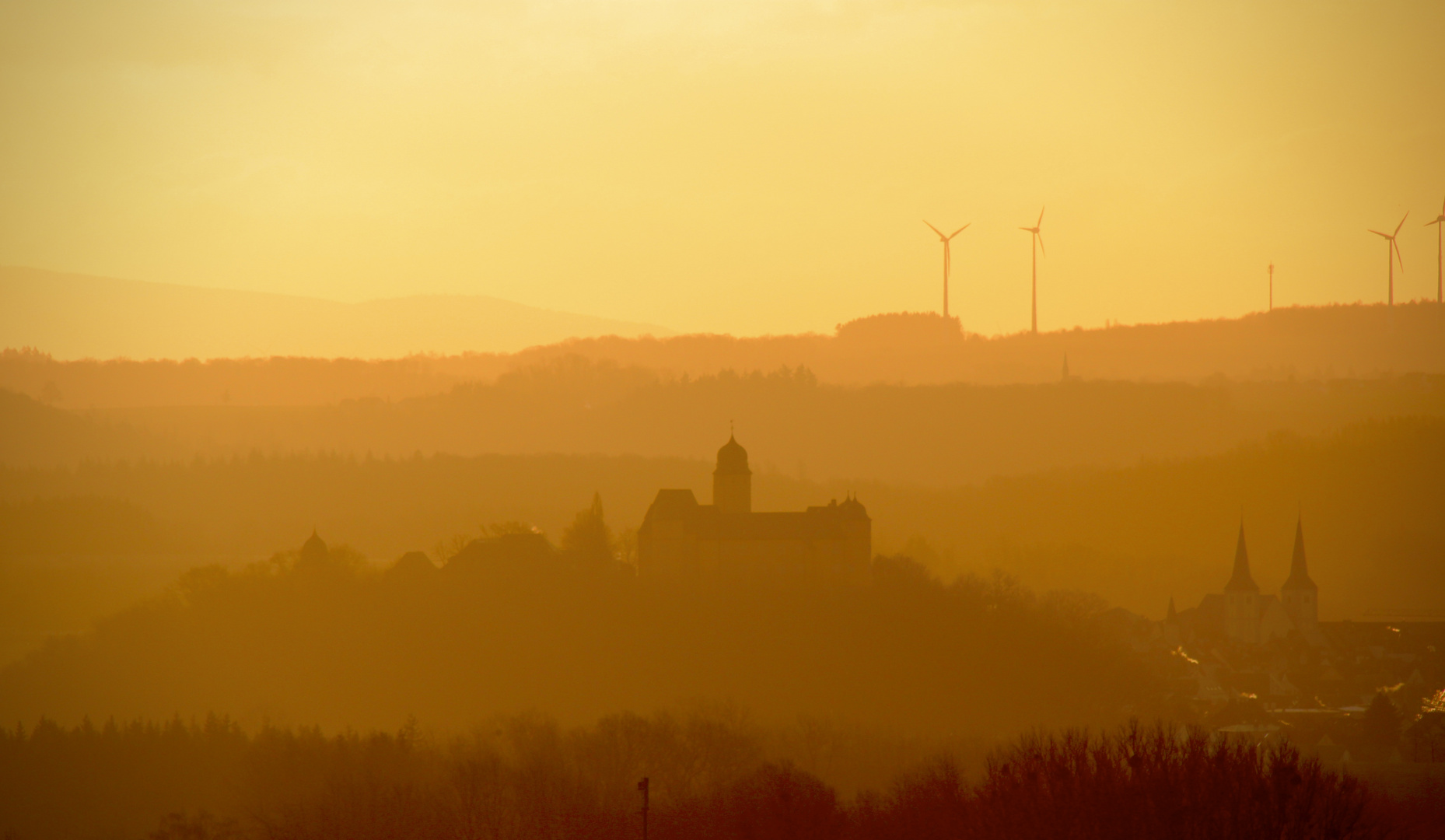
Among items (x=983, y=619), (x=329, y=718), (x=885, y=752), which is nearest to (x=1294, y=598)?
(x=983, y=619)

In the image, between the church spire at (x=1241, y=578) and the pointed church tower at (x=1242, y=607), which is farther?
the church spire at (x=1241, y=578)

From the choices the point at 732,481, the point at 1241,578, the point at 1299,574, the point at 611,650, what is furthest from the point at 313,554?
the point at 1299,574

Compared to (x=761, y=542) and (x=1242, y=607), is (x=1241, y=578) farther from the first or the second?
(x=761, y=542)

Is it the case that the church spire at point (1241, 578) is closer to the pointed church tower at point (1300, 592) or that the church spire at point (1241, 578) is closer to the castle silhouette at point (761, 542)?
the pointed church tower at point (1300, 592)

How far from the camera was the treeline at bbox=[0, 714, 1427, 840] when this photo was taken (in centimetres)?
4788

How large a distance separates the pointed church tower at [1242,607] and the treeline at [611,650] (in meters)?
62.6

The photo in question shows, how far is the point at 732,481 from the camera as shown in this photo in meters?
105

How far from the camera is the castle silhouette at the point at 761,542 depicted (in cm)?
9912

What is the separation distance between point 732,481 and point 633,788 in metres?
29.3

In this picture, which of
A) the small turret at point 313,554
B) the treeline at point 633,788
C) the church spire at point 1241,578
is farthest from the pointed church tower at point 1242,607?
the small turret at point 313,554

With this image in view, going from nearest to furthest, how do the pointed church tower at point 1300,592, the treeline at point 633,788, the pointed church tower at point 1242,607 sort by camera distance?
the treeline at point 633,788, the pointed church tower at point 1242,607, the pointed church tower at point 1300,592

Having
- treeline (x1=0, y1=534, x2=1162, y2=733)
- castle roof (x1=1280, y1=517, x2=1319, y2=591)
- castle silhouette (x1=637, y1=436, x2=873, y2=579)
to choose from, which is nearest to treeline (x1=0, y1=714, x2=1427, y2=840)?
treeline (x1=0, y1=534, x2=1162, y2=733)

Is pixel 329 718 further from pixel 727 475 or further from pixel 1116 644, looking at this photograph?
pixel 1116 644

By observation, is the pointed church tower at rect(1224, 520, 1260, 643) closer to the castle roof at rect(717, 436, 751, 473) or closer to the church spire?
the church spire
